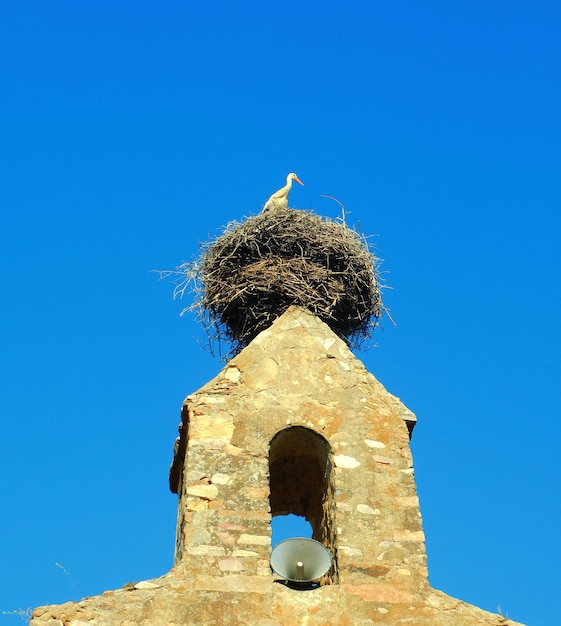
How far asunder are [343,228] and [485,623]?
17.2ft

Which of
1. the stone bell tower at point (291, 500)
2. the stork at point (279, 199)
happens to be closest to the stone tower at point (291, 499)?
the stone bell tower at point (291, 500)

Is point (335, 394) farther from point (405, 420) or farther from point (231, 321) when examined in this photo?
point (231, 321)

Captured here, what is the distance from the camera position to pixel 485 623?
8.98 meters

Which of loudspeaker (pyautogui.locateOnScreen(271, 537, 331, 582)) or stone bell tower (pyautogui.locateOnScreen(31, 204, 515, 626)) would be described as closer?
stone bell tower (pyautogui.locateOnScreen(31, 204, 515, 626))

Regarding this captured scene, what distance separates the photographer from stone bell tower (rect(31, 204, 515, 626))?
8648 millimetres

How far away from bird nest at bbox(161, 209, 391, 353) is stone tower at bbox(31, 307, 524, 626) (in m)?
0.86

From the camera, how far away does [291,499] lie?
10.9 m

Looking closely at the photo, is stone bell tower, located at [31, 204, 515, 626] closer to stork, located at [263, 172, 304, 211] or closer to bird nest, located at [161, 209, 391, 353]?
bird nest, located at [161, 209, 391, 353]

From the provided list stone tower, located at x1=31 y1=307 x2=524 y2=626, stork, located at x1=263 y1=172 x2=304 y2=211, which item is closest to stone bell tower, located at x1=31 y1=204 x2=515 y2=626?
stone tower, located at x1=31 y1=307 x2=524 y2=626

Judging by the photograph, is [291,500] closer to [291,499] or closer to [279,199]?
[291,499]

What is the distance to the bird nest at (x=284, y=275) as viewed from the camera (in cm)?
1173

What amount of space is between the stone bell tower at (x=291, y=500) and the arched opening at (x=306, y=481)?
13 millimetres

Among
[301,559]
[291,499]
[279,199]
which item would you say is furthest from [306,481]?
[279,199]

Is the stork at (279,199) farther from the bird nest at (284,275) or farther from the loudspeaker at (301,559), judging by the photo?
the loudspeaker at (301,559)
